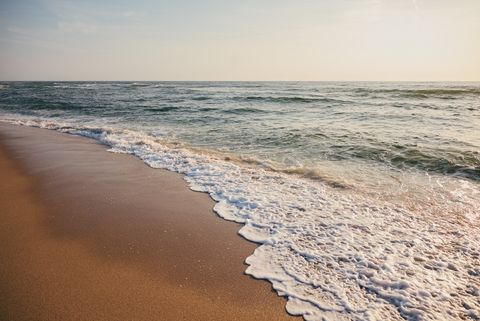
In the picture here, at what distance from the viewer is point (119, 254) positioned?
3305mm

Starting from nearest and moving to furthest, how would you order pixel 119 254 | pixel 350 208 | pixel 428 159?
pixel 119 254
pixel 350 208
pixel 428 159

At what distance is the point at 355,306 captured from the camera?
264cm

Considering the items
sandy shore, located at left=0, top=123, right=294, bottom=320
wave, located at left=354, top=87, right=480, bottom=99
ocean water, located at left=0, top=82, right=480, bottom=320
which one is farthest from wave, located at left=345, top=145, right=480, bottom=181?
wave, located at left=354, top=87, right=480, bottom=99

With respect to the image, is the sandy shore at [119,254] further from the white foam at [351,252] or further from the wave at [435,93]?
the wave at [435,93]

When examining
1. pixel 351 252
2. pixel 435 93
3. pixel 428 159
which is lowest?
pixel 351 252

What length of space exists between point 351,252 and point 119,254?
2707 mm

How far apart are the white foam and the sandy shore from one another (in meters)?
0.31

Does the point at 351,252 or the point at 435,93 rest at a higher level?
the point at 435,93

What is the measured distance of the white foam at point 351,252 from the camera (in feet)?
8.84

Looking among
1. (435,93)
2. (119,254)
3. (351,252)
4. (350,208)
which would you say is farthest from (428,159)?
(435,93)

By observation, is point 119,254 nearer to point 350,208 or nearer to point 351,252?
point 351,252

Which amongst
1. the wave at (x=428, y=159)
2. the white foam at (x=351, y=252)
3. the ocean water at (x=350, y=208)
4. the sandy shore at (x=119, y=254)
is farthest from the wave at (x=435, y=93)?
the sandy shore at (x=119, y=254)

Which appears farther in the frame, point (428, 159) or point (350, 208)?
point (428, 159)

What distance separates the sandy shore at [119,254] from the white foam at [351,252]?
31cm
